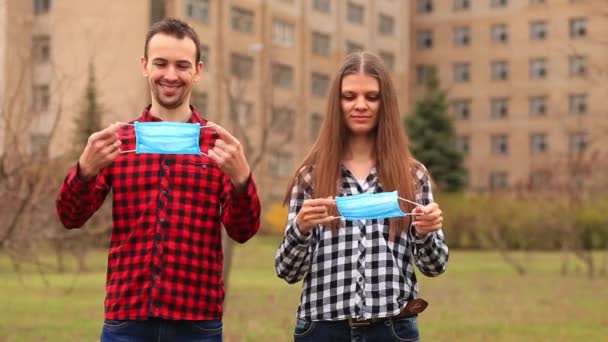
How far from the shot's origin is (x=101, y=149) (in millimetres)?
3623

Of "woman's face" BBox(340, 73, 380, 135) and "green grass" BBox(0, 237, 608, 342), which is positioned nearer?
"woman's face" BBox(340, 73, 380, 135)

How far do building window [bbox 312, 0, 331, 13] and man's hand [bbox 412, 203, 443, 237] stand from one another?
55.3 metres

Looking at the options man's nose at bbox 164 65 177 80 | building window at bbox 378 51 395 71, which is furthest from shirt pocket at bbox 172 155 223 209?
building window at bbox 378 51 395 71

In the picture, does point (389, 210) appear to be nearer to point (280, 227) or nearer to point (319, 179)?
point (319, 179)

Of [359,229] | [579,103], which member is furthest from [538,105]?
[359,229]

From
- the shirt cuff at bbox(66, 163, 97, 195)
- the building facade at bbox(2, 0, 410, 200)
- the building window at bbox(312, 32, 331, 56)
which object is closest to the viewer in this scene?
the shirt cuff at bbox(66, 163, 97, 195)

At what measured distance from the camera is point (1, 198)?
10.4m

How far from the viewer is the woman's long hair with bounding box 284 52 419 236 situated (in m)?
4.14

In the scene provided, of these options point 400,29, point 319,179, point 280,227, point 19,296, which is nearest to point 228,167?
point 319,179

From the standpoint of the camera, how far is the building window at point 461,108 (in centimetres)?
6932

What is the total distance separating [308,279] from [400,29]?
210ft

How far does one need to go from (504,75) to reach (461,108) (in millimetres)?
3780

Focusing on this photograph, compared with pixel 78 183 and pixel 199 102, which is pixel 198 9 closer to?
pixel 199 102

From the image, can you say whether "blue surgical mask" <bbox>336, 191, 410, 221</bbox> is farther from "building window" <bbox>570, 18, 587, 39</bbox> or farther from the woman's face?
"building window" <bbox>570, 18, 587, 39</bbox>
